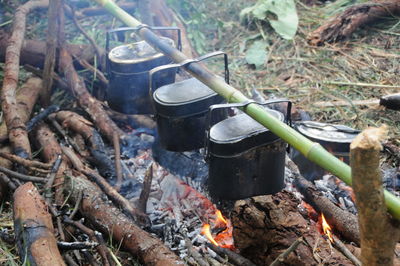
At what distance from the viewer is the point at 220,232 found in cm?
298

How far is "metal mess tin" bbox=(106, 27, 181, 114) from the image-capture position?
3.55m

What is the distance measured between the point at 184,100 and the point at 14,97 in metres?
1.88

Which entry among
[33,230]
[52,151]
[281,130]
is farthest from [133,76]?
[281,130]

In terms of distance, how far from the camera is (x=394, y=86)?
15.3 ft

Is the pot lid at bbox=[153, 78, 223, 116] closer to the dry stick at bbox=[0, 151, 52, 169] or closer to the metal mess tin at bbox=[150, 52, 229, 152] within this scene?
the metal mess tin at bbox=[150, 52, 229, 152]

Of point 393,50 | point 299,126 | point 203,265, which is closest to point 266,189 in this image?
point 203,265

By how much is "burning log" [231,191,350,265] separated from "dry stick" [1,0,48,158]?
1.95 metres

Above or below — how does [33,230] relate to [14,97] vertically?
below

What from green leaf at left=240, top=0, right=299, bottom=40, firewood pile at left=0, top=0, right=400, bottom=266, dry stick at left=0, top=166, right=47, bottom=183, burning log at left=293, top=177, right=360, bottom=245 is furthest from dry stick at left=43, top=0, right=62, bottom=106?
green leaf at left=240, top=0, right=299, bottom=40

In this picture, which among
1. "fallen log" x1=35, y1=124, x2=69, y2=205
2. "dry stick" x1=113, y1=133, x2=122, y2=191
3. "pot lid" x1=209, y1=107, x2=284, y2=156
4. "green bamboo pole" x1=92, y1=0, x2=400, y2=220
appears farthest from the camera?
"dry stick" x1=113, y1=133, x2=122, y2=191

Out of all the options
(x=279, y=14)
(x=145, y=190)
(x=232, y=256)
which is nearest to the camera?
(x=232, y=256)

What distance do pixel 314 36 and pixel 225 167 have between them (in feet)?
13.4

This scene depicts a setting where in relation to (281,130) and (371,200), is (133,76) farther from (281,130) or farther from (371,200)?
(371,200)

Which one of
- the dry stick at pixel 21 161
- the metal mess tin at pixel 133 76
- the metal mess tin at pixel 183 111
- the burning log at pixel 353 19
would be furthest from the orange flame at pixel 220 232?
the burning log at pixel 353 19
